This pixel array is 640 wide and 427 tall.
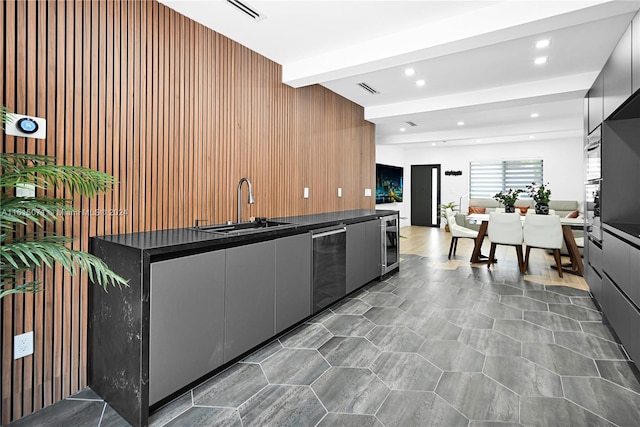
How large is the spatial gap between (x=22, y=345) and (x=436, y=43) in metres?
3.39

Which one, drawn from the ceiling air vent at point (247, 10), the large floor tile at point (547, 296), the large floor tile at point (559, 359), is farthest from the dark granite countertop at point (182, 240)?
the large floor tile at point (547, 296)

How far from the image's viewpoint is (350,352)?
98.3 inches

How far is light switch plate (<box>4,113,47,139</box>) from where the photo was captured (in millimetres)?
1725

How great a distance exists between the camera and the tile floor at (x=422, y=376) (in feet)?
5.83

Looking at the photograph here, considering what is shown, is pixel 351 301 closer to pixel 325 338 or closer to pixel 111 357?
pixel 325 338

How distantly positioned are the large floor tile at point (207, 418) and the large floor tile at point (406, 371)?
915mm

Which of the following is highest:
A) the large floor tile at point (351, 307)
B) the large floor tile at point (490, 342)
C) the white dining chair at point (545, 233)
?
the white dining chair at point (545, 233)

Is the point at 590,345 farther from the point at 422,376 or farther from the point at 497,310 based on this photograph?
the point at 422,376

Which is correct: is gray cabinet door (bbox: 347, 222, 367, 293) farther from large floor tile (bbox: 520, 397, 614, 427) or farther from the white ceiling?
large floor tile (bbox: 520, 397, 614, 427)

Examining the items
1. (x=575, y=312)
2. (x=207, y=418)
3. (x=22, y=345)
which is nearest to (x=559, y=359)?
(x=575, y=312)

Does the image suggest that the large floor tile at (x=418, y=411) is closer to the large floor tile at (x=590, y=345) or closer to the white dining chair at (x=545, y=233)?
the large floor tile at (x=590, y=345)

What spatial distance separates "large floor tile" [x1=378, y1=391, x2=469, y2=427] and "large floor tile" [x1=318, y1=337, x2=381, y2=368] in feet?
1.33

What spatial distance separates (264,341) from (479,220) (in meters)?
4.77

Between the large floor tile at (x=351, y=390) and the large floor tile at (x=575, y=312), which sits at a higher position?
the large floor tile at (x=575, y=312)
